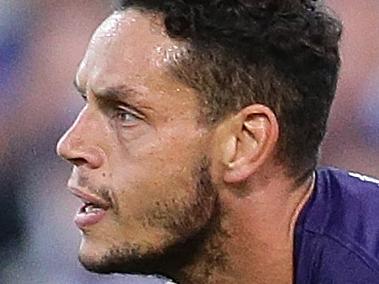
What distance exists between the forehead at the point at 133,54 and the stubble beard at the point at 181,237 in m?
0.10

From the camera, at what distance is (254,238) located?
3.49ft

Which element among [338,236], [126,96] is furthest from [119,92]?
[338,236]

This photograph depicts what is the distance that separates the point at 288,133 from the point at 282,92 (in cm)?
4

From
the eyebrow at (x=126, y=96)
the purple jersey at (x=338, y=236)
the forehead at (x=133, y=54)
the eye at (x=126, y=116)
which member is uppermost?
the forehead at (x=133, y=54)

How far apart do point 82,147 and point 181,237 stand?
4.9 inches

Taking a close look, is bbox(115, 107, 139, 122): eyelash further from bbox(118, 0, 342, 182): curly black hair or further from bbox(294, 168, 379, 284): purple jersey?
bbox(294, 168, 379, 284): purple jersey

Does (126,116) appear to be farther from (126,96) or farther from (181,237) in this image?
(181,237)

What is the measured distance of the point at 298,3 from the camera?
1.06 metres

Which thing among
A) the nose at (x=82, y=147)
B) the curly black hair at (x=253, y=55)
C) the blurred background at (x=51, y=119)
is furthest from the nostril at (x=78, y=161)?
the blurred background at (x=51, y=119)

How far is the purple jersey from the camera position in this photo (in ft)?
3.34

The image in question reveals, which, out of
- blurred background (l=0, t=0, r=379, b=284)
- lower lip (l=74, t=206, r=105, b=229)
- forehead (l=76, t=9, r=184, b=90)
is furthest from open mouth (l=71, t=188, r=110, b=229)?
blurred background (l=0, t=0, r=379, b=284)

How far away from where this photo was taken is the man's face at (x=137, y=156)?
102cm

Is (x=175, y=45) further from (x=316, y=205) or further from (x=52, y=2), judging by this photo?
(x=52, y=2)

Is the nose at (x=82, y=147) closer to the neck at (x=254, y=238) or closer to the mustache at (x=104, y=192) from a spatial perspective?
the mustache at (x=104, y=192)
